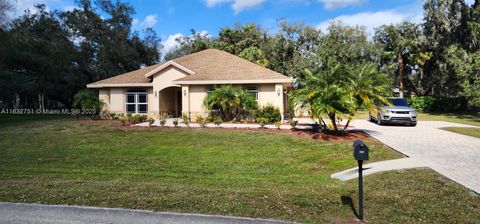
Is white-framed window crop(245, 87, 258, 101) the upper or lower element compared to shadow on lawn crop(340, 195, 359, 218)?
upper

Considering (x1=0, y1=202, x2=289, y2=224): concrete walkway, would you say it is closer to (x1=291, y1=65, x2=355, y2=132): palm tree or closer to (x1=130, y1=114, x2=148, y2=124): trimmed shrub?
(x1=291, y1=65, x2=355, y2=132): palm tree

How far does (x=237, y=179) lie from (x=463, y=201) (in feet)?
15.5

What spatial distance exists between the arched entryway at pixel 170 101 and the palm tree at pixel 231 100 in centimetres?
514

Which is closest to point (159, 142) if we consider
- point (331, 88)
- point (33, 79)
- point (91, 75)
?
point (331, 88)

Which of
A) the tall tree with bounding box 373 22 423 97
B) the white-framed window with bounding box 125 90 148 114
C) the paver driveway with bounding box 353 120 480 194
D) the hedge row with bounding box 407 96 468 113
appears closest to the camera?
the paver driveway with bounding box 353 120 480 194

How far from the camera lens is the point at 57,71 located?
1374 inches

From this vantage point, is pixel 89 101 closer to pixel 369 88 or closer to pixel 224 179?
pixel 224 179

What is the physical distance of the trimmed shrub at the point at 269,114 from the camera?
66.0 ft

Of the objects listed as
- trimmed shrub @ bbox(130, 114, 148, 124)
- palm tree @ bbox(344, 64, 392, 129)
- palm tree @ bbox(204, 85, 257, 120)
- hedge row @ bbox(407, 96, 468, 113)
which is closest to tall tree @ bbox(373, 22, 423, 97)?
hedge row @ bbox(407, 96, 468, 113)

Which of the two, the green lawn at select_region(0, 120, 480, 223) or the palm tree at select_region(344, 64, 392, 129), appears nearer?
the green lawn at select_region(0, 120, 480, 223)

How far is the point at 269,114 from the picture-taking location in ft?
66.2

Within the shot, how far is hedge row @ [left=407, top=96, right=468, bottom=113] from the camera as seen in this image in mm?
33469

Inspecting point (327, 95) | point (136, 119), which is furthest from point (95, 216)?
point (136, 119)

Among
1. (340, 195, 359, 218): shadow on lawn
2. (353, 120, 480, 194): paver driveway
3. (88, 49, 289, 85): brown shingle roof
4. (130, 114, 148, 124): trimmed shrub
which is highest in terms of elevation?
(88, 49, 289, 85): brown shingle roof
